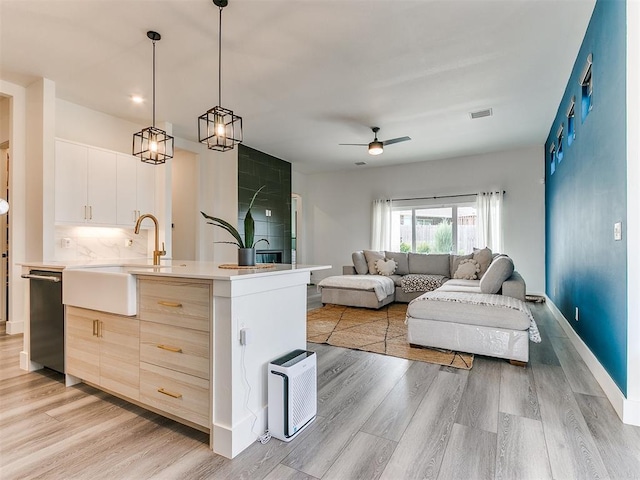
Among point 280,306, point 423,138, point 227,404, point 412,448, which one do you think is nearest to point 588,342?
point 412,448

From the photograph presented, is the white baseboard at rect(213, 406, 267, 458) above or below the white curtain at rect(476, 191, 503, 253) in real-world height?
below

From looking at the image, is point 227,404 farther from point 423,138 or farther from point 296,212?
point 296,212

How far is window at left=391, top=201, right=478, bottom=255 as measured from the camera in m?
6.56

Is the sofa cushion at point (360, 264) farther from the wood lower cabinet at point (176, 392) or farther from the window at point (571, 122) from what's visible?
the wood lower cabinet at point (176, 392)

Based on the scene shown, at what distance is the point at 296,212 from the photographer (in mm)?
8484

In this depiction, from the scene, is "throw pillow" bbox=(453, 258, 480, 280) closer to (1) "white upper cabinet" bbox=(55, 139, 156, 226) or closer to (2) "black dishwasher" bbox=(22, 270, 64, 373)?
(1) "white upper cabinet" bbox=(55, 139, 156, 226)

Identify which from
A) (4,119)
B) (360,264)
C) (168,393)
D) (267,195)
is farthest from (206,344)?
(267,195)

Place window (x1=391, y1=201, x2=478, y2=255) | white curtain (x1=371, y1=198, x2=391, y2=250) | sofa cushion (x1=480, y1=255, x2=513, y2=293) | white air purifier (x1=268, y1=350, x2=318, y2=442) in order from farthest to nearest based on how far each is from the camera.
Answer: white curtain (x1=371, y1=198, x2=391, y2=250) → window (x1=391, y1=201, x2=478, y2=255) → sofa cushion (x1=480, y1=255, x2=513, y2=293) → white air purifier (x1=268, y1=350, x2=318, y2=442)

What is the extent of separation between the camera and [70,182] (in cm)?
385

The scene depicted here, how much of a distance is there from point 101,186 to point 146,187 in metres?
0.63

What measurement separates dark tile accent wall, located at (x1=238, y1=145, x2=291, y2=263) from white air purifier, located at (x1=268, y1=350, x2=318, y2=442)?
4.27m

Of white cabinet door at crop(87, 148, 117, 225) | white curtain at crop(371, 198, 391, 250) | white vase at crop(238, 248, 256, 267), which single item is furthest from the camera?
white curtain at crop(371, 198, 391, 250)

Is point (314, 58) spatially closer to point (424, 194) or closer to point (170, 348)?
point (170, 348)

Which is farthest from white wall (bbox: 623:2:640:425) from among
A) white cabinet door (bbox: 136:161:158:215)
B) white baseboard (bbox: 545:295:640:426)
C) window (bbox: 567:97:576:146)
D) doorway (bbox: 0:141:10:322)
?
doorway (bbox: 0:141:10:322)
